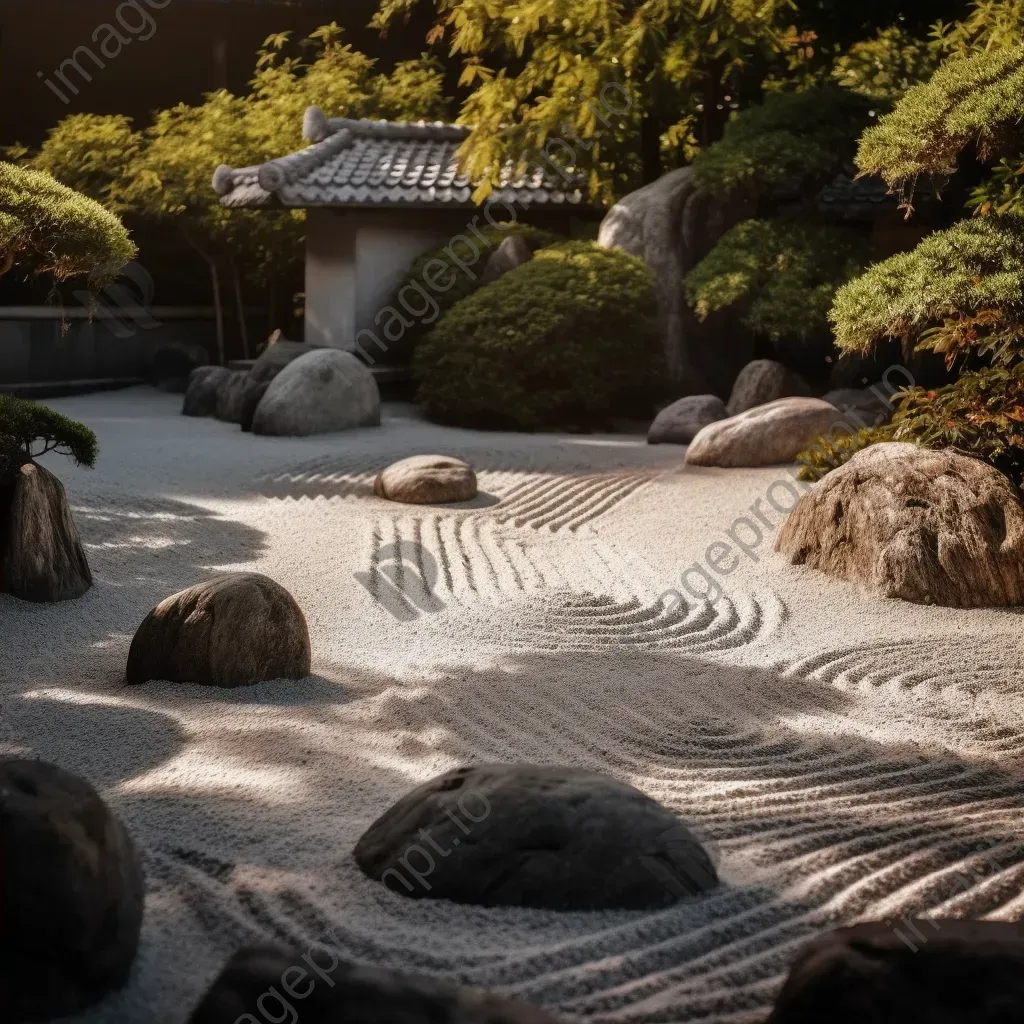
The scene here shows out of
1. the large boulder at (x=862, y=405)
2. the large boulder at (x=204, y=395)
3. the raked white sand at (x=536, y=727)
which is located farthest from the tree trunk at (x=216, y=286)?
the large boulder at (x=862, y=405)

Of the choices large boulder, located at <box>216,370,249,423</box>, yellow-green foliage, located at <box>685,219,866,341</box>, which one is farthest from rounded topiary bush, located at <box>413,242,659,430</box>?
large boulder, located at <box>216,370,249,423</box>

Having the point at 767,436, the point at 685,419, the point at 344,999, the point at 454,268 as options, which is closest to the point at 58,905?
the point at 344,999

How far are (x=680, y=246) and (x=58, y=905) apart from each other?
11.1 meters

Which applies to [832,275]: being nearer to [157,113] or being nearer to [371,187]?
[371,187]

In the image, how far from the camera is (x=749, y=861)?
3.23 meters

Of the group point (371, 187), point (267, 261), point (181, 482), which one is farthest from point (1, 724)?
point (267, 261)

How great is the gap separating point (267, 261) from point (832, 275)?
7450 mm

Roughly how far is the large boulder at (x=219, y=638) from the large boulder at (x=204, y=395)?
8327 millimetres

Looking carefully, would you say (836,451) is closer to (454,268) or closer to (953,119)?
(953,119)

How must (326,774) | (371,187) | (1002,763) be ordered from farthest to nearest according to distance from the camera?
1. (371,187)
2. (1002,763)
3. (326,774)

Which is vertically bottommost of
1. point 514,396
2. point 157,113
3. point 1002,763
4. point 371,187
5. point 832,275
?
point 1002,763

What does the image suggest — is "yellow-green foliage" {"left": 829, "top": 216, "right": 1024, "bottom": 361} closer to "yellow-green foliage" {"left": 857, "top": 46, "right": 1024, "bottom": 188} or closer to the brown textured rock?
"yellow-green foliage" {"left": 857, "top": 46, "right": 1024, "bottom": 188}

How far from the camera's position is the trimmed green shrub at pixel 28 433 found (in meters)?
5.95

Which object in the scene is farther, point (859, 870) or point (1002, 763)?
point (1002, 763)
